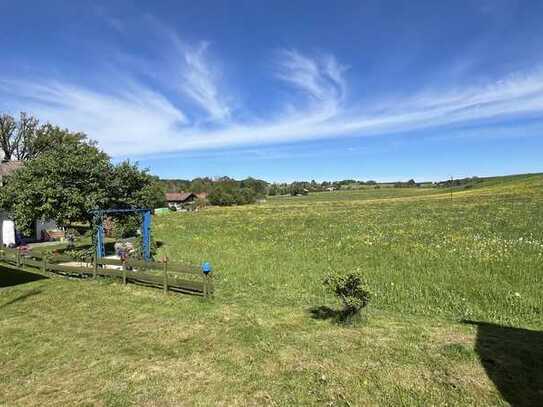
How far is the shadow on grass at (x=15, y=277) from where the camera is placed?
1457 centimetres

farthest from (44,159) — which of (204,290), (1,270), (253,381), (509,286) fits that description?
(509,286)

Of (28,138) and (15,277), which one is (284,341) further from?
(28,138)

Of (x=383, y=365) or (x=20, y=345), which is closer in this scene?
(x=383, y=365)

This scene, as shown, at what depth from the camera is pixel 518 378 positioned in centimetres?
594

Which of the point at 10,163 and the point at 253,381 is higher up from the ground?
the point at 10,163

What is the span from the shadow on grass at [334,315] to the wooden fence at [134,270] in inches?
130

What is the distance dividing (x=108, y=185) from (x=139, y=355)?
1425cm

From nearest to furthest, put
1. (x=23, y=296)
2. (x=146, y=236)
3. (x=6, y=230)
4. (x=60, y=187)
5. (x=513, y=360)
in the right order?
(x=513, y=360), (x=23, y=296), (x=60, y=187), (x=146, y=236), (x=6, y=230)

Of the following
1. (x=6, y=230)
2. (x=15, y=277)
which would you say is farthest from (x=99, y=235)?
(x=6, y=230)

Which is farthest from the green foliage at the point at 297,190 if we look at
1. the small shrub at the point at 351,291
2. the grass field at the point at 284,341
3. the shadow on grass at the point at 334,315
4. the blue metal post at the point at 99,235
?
the small shrub at the point at 351,291

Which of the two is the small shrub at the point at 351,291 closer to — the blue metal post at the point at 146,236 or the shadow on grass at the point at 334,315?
the shadow on grass at the point at 334,315

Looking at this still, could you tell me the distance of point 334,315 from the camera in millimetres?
9352

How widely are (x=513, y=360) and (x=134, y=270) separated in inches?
511

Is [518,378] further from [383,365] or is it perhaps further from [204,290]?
[204,290]
